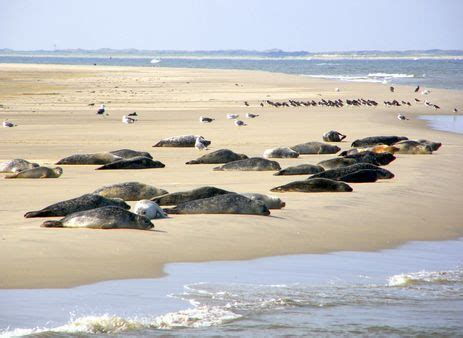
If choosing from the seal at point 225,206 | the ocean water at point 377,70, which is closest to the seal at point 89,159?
the seal at point 225,206

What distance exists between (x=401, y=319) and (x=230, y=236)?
283 cm

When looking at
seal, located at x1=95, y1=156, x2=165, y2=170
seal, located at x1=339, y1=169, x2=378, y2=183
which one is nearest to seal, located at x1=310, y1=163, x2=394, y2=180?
seal, located at x1=339, y1=169, x2=378, y2=183

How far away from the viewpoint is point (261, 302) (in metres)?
6.58

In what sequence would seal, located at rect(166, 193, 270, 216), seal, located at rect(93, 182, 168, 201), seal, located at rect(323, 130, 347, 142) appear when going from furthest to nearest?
seal, located at rect(323, 130, 347, 142) → seal, located at rect(93, 182, 168, 201) → seal, located at rect(166, 193, 270, 216)

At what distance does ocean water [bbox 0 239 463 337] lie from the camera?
589 centimetres

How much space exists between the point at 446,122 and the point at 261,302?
2058 centimetres

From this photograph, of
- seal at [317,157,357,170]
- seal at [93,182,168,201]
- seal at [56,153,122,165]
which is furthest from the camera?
seal at [56,153,122,165]

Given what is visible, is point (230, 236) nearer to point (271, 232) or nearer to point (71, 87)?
point (271, 232)

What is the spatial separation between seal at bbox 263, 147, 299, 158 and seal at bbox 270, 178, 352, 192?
4.07 meters

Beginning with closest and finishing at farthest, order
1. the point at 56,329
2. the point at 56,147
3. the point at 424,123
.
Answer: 1. the point at 56,329
2. the point at 56,147
3. the point at 424,123

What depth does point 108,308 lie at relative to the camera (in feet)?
20.5

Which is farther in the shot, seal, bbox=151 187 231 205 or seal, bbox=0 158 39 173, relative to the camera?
seal, bbox=0 158 39 173

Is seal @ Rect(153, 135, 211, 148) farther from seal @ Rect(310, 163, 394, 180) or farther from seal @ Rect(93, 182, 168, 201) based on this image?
seal @ Rect(93, 182, 168, 201)

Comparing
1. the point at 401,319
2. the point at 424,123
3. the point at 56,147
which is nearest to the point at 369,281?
the point at 401,319
